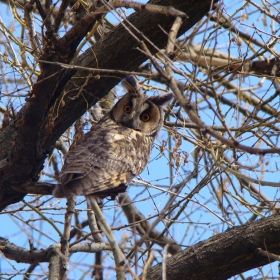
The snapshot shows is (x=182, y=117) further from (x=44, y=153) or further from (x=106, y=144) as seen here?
Answer: (x=44, y=153)

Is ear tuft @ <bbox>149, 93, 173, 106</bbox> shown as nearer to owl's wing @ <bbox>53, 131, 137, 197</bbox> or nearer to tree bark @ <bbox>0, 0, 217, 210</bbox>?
owl's wing @ <bbox>53, 131, 137, 197</bbox>

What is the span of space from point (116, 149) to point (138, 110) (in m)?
0.59

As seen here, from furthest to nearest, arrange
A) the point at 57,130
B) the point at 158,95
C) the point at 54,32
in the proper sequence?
the point at 158,95
the point at 57,130
the point at 54,32

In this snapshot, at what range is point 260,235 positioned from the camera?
3.01 meters

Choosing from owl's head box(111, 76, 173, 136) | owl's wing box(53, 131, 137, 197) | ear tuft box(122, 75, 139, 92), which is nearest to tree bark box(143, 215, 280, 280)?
owl's wing box(53, 131, 137, 197)

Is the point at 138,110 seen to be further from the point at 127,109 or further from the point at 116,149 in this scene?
the point at 116,149

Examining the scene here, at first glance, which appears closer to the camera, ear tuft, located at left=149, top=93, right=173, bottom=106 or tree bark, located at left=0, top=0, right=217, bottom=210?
tree bark, located at left=0, top=0, right=217, bottom=210

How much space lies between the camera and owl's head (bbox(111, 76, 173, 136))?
4242 millimetres

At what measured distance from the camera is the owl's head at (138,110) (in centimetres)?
424

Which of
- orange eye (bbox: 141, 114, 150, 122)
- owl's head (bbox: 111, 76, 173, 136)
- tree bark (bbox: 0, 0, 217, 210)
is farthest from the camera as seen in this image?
orange eye (bbox: 141, 114, 150, 122)

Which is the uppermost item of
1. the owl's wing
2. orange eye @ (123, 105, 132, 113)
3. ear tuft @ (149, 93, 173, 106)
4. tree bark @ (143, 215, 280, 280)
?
ear tuft @ (149, 93, 173, 106)

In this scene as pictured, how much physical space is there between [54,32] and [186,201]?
1.61 m

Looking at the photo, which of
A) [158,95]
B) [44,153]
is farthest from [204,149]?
[44,153]

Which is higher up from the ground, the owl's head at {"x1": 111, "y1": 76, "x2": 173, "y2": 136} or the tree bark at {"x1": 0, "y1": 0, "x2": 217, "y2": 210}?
the owl's head at {"x1": 111, "y1": 76, "x2": 173, "y2": 136}
